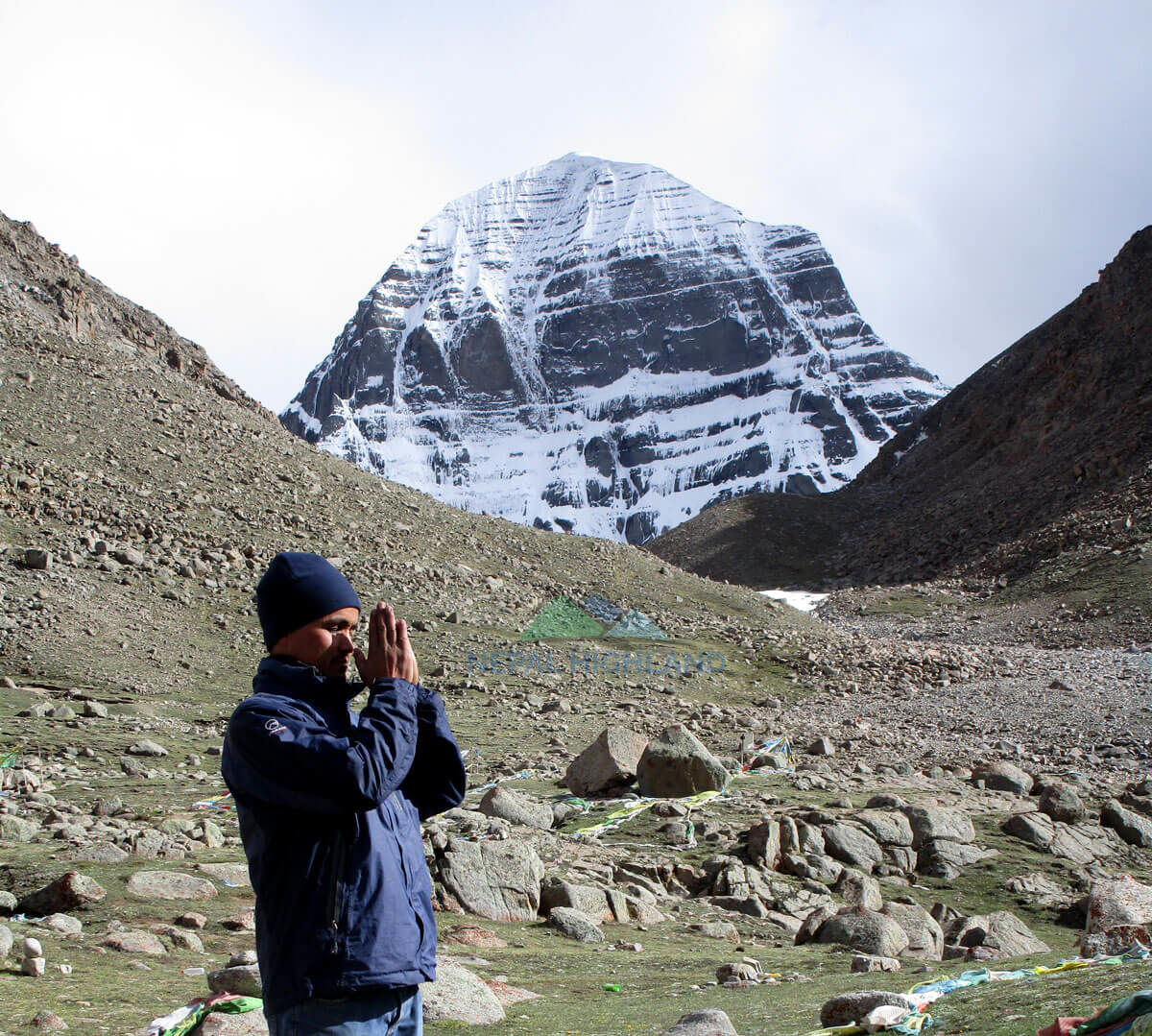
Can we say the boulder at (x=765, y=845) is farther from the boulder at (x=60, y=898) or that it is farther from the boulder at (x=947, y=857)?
the boulder at (x=60, y=898)

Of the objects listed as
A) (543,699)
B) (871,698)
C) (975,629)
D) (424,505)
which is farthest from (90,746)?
(975,629)

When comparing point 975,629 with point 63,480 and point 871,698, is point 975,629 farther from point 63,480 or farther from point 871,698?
point 63,480

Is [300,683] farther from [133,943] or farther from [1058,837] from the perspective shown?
[1058,837]

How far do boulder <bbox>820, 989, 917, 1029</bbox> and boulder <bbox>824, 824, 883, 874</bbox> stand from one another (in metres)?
5.62

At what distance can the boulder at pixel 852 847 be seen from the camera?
389 inches

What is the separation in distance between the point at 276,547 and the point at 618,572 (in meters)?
10.4

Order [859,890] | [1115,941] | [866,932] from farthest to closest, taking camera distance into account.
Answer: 1. [859,890]
2. [866,932]
3. [1115,941]

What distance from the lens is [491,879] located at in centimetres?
771

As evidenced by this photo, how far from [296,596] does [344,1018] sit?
1141 millimetres

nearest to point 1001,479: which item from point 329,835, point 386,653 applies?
point 386,653

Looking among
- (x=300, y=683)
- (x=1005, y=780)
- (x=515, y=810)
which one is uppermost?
(x=300, y=683)

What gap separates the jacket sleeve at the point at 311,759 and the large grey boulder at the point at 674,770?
936 centimetres

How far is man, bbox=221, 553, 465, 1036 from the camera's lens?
277cm

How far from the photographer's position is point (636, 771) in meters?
12.4
